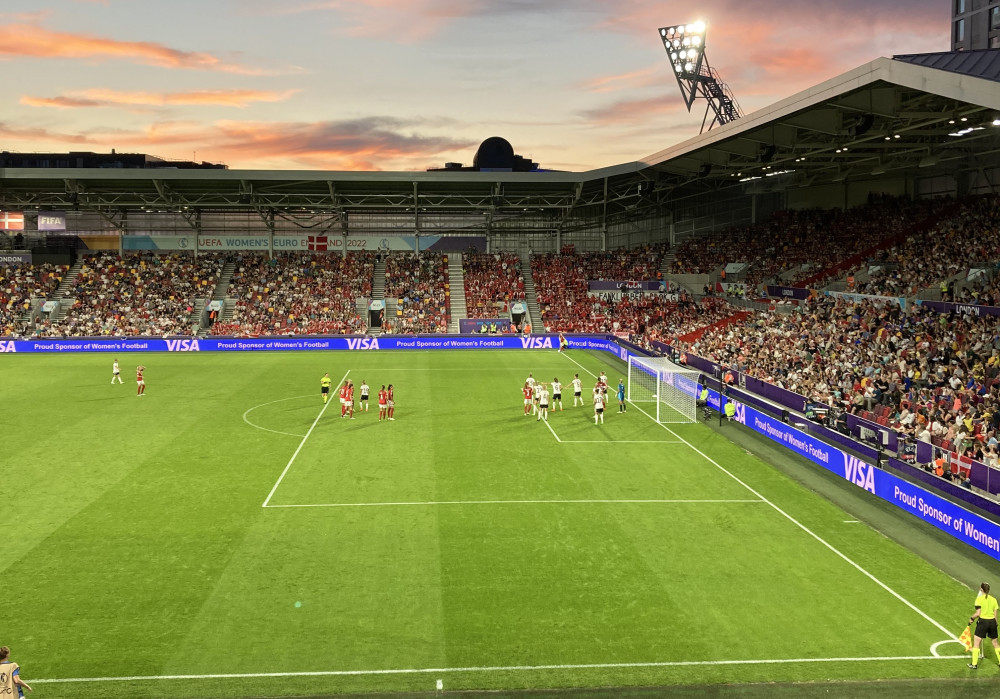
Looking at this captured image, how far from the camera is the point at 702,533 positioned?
55.3 ft

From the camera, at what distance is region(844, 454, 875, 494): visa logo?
19938 mm

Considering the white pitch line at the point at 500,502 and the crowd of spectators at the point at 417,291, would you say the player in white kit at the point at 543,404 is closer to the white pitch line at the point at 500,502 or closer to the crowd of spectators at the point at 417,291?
the white pitch line at the point at 500,502

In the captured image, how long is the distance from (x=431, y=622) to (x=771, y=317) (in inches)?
1378

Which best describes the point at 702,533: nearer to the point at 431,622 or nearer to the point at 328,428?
the point at 431,622

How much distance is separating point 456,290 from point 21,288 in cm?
3485

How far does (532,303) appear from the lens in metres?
63.6

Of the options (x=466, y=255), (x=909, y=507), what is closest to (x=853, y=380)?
(x=909, y=507)

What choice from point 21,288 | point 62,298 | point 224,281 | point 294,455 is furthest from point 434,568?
point 21,288

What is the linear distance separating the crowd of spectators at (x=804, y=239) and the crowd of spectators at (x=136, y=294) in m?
39.4

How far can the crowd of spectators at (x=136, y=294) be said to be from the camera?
186 feet

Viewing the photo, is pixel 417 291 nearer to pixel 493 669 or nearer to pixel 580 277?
pixel 580 277

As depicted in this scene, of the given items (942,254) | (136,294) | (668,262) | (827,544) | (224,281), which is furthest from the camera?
(224,281)

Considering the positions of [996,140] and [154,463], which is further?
[996,140]

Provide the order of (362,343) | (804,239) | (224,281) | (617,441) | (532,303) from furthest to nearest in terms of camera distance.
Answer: (224,281), (532,303), (362,343), (804,239), (617,441)
